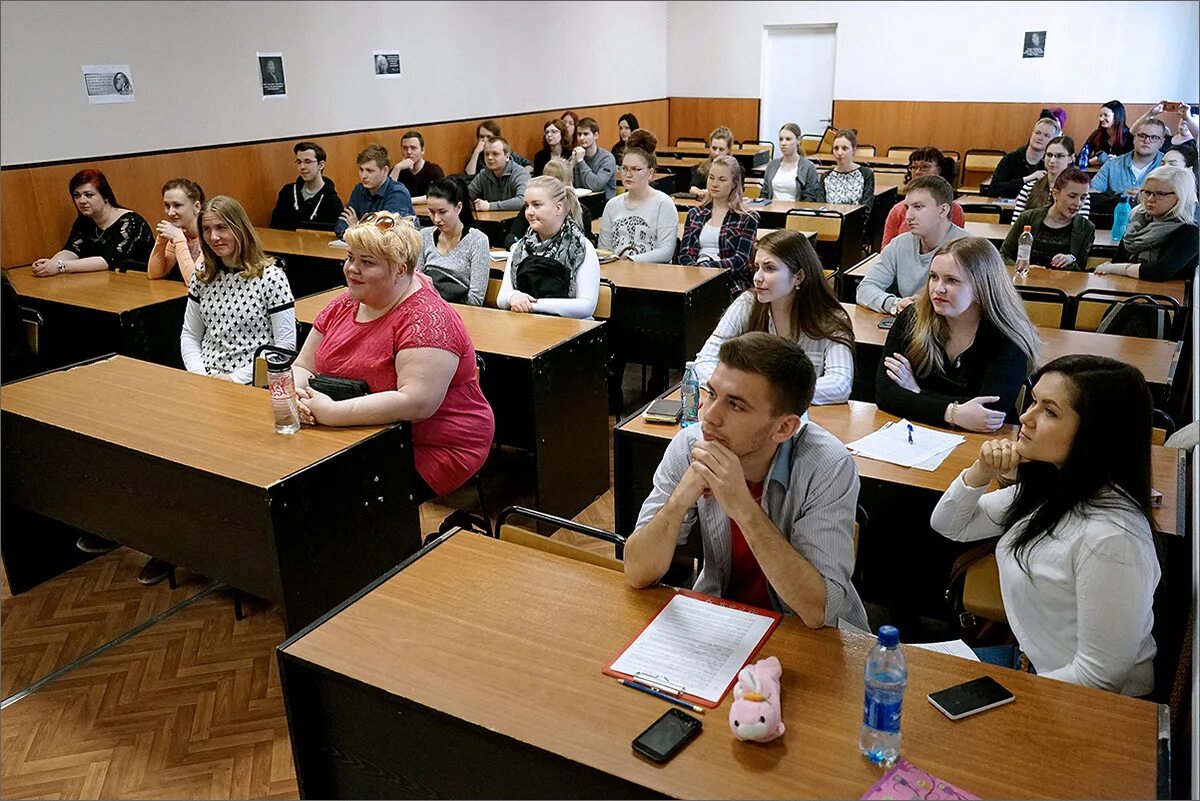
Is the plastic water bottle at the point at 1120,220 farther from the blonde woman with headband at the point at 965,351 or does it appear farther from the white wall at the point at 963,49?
the white wall at the point at 963,49

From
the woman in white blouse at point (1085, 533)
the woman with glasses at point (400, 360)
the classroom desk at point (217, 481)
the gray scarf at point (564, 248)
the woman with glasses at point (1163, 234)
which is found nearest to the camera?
the woman in white blouse at point (1085, 533)

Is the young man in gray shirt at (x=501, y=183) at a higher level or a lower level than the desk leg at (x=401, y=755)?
higher

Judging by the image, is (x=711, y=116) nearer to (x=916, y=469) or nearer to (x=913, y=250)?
(x=913, y=250)

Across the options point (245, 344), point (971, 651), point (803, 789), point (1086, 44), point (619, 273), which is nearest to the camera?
point (803, 789)

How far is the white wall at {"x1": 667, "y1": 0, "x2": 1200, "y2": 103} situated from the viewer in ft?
33.4

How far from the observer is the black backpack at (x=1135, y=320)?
418 cm

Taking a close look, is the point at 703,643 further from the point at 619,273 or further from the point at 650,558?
the point at 619,273

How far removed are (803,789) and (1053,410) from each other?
958 mm

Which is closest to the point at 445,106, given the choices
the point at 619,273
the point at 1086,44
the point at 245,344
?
the point at 619,273

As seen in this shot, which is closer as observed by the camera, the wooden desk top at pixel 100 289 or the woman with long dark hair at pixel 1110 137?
the wooden desk top at pixel 100 289

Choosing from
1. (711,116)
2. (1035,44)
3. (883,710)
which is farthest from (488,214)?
(1035,44)

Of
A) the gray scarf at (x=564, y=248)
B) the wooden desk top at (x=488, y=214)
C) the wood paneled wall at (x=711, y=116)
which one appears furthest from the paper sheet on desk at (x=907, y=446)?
the wood paneled wall at (x=711, y=116)

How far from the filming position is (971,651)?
205 centimetres

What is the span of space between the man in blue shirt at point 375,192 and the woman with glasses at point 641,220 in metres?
1.65
